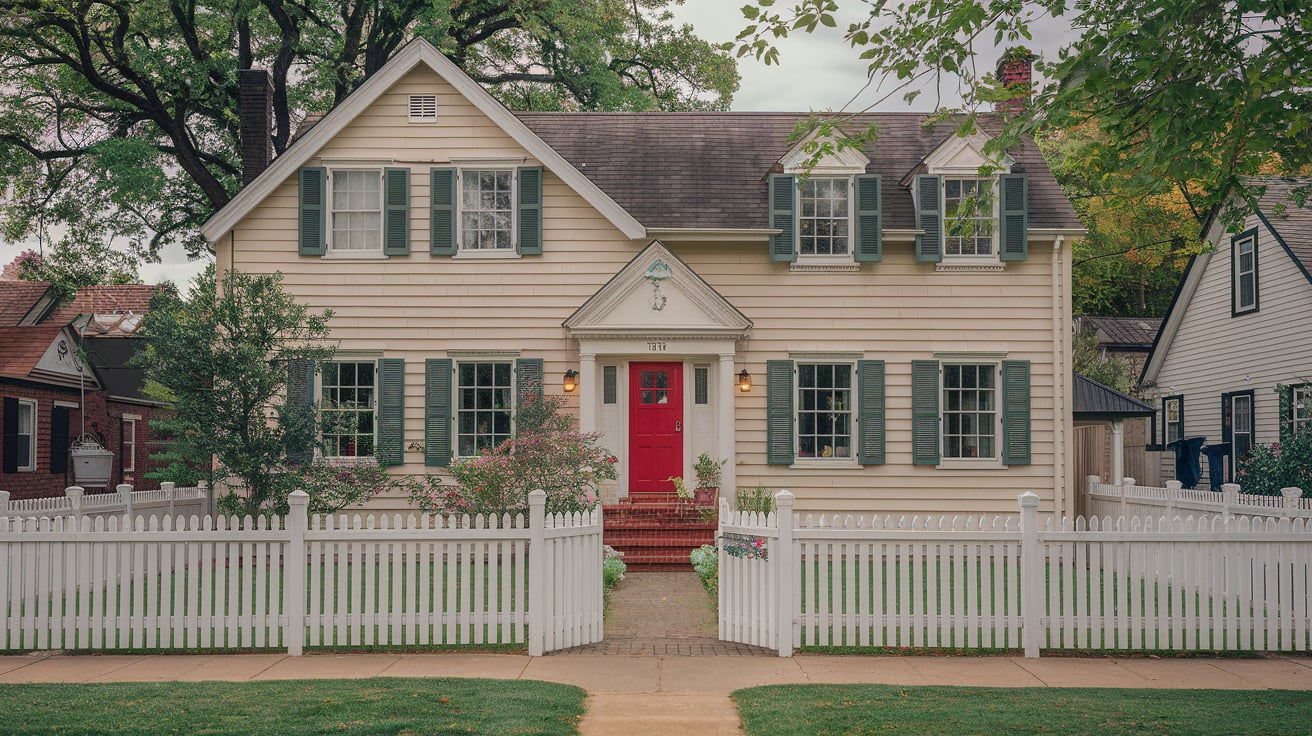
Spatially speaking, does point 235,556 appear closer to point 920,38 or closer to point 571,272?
point 920,38

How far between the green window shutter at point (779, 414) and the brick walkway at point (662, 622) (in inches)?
141

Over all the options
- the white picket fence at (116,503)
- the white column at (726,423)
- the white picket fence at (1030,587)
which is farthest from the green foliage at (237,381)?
the white picket fence at (1030,587)

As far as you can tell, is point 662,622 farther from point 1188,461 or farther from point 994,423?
point 1188,461

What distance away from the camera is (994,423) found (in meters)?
17.3

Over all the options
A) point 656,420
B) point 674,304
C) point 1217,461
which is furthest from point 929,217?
point 1217,461

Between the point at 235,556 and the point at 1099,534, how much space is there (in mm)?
7500

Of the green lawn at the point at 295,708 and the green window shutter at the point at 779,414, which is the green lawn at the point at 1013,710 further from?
the green window shutter at the point at 779,414

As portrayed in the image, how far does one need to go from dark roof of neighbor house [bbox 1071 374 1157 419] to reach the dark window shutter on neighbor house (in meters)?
20.9

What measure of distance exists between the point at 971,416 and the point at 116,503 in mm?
12577

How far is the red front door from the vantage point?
Answer: 17109mm

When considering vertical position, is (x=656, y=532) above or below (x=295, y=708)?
above

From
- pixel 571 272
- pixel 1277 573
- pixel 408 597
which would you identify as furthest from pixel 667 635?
pixel 571 272

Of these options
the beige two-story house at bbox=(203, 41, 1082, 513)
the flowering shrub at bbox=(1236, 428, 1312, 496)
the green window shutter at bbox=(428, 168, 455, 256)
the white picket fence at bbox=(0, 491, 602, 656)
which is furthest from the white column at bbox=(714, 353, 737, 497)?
the flowering shrub at bbox=(1236, 428, 1312, 496)

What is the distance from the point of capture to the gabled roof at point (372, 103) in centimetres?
1658
